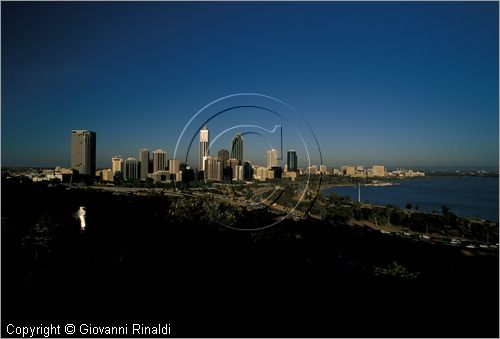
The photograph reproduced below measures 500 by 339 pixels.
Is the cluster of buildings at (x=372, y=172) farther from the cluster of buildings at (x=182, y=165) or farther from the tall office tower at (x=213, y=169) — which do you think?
the tall office tower at (x=213, y=169)

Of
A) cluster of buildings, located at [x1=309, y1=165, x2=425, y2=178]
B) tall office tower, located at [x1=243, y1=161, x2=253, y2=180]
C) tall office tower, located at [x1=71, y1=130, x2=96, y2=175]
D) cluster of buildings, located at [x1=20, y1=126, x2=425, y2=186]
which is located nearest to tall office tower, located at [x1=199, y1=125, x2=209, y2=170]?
cluster of buildings, located at [x1=20, y1=126, x2=425, y2=186]

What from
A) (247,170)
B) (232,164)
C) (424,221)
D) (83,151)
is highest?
(83,151)

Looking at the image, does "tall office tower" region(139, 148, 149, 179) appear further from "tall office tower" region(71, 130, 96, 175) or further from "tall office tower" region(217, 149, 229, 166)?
"tall office tower" region(217, 149, 229, 166)

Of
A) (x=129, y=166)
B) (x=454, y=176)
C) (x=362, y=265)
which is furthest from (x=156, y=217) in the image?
(x=454, y=176)

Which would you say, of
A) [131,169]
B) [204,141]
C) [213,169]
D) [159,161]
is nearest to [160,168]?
[159,161]

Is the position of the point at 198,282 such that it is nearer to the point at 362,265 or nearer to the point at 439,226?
the point at 362,265

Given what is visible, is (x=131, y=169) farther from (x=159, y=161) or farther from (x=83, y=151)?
(x=159, y=161)

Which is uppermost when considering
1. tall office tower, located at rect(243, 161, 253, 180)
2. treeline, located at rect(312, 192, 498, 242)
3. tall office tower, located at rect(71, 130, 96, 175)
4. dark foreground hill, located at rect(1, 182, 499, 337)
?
tall office tower, located at rect(71, 130, 96, 175)
